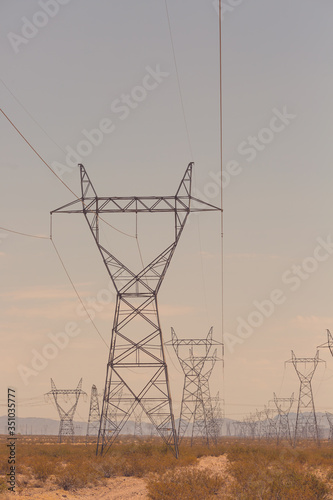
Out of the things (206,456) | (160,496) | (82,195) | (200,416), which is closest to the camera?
(160,496)

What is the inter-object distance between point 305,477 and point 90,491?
9.13m

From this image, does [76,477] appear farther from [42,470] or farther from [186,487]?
[186,487]

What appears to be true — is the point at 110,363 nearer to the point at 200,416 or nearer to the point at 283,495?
the point at 283,495

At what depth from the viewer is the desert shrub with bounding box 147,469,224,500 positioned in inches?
868

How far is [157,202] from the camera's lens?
119ft

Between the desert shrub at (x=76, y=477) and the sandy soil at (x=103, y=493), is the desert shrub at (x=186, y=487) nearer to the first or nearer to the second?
the sandy soil at (x=103, y=493)

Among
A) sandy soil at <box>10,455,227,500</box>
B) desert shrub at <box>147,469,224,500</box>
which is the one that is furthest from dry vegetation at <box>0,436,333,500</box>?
sandy soil at <box>10,455,227,500</box>

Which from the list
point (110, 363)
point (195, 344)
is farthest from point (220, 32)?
point (195, 344)

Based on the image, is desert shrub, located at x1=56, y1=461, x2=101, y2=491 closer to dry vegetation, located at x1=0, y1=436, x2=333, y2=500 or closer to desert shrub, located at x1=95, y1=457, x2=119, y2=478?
dry vegetation, located at x1=0, y1=436, x2=333, y2=500

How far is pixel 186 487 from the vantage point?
23.2 metres

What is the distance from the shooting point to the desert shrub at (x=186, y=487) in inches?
868

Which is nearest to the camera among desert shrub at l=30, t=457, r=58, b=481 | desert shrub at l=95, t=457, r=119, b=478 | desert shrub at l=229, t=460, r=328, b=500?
desert shrub at l=229, t=460, r=328, b=500

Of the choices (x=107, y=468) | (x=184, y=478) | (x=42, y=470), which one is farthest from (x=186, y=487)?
(x=107, y=468)

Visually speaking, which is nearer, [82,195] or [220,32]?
[220,32]
